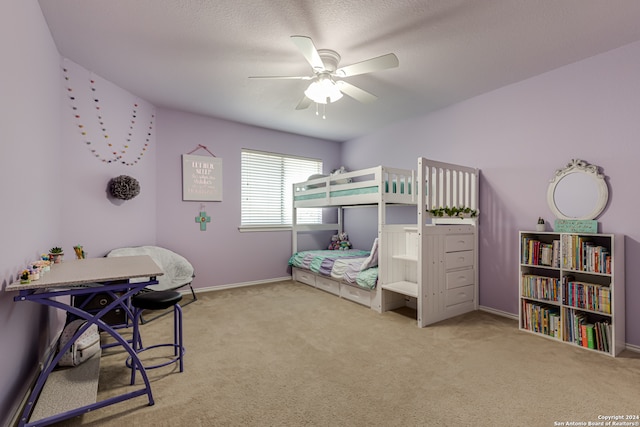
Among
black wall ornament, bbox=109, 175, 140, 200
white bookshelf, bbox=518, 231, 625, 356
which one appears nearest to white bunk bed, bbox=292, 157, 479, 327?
white bookshelf, bbox=518, 231, 625, 356

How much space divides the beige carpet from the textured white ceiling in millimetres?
2477

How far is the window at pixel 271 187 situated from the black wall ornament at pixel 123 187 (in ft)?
5.18

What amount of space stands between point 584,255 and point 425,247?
1.25 m

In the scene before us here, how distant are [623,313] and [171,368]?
11.6 ft

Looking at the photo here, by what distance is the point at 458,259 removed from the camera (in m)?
3.29

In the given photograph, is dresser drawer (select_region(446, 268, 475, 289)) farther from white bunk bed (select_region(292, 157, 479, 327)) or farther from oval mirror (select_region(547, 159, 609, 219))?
oval mirror (select_region(547, 159, 609, 219))

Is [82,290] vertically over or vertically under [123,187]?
under

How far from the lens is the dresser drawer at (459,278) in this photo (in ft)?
10.5

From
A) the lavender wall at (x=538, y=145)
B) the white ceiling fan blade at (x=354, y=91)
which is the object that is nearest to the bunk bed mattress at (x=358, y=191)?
the lavender wall at (x=538, y=145)

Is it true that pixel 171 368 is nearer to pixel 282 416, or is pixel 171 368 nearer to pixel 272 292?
pixel 282 416

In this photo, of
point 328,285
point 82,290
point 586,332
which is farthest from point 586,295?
point 82,290

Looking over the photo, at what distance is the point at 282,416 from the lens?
1.62 metres

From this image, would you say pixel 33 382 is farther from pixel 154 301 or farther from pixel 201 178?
pixel 201 178

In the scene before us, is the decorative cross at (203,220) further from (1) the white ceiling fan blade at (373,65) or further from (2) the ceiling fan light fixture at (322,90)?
(1) the white ceiling fan blade at (373,65)
